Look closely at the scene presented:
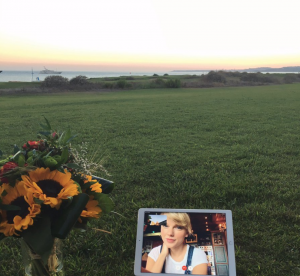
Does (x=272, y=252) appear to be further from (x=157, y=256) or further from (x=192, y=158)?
(x=192, y=158)

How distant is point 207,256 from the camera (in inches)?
61.4

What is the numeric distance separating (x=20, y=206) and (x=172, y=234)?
867 millimetres

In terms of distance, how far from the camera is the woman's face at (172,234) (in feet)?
5.18

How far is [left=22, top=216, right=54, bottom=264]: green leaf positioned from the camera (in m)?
1.03

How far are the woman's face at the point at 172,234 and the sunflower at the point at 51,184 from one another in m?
0.72

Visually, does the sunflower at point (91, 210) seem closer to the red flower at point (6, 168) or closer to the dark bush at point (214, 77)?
the red flower at point (6, 168)

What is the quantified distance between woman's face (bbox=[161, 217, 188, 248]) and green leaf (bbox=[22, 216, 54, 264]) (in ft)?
2.40

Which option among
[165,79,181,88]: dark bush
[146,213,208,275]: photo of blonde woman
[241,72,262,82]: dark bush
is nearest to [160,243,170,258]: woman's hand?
[146,213,208,275]: photo of blonde woman

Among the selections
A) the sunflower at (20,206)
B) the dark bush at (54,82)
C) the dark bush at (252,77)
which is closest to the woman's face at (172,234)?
the sunflower at (20,206)

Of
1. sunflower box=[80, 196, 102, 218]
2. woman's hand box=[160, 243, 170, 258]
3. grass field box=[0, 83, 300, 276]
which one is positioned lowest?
grass field box=[0, 83, 300, 276]

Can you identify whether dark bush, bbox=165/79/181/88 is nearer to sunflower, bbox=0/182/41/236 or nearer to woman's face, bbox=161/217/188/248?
woman's face, bbox=161/217/188/248

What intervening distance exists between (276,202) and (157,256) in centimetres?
189

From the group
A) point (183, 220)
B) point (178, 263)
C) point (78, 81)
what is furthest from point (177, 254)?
point (78, 81)

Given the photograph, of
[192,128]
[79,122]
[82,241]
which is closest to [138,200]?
[82,241]
